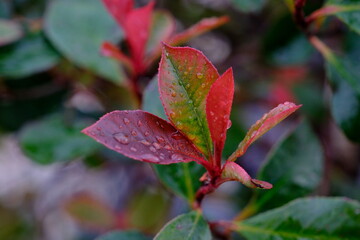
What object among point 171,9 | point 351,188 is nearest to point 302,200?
point 351,188

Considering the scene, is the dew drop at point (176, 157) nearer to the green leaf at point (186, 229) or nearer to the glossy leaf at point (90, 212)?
the green leaf at point (186, 229)

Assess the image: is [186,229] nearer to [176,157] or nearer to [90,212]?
[176,157]

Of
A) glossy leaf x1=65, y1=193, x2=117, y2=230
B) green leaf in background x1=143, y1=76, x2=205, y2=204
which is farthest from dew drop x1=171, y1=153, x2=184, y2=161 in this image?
glossy leaf x1=65, y1=193, x2=117, y2=230

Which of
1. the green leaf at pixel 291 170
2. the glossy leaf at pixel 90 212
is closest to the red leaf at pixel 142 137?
the green leaf at pixel 291 170

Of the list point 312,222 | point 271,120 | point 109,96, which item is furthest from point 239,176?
point 109,96

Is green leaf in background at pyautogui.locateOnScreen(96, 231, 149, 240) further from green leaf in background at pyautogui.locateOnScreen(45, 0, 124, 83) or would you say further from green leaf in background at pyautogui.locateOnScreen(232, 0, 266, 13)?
green leaf in background at pyautogui.locateOnScreen(232, 0, 266, 13)

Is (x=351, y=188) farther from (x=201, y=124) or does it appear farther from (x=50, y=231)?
(x=50, y=231)
